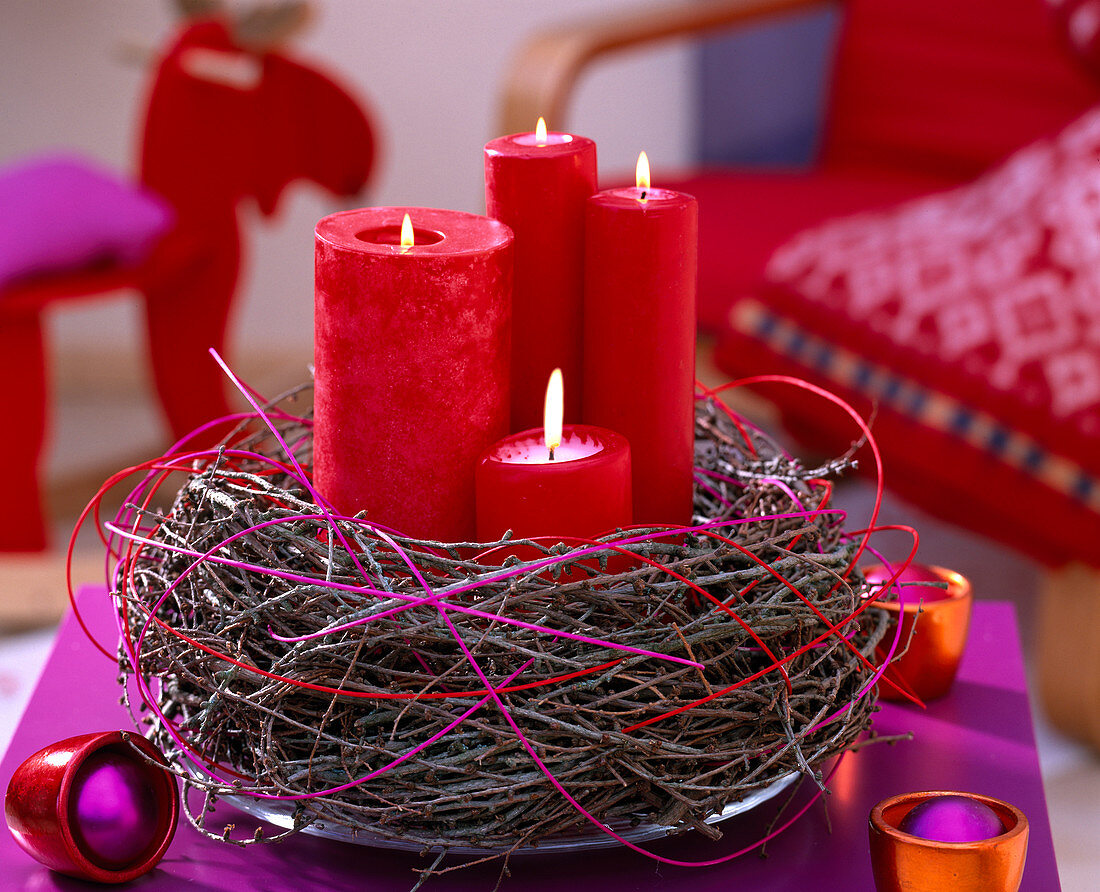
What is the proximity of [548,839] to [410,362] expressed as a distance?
0.19m

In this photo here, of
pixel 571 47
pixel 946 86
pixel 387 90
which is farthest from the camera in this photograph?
pixel 387 90

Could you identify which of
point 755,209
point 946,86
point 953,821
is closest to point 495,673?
point 953,821

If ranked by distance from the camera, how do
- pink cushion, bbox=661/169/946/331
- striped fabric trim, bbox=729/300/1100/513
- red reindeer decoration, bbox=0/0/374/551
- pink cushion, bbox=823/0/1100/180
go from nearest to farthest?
striped fabric trim, bbox=729/300/1100/513 → pink cushion, bbox=661/169/946/331 → red reindeer decoration, bbox=0/0/374/551 → pink cushion, bbox=823/0/1100/180

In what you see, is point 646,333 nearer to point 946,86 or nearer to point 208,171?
point 208,171

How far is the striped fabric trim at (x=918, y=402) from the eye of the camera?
120 centimetres

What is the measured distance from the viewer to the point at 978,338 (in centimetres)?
126

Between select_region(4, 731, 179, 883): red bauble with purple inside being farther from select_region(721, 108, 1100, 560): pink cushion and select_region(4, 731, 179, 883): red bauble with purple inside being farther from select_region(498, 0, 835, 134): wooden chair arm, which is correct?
select_region(498, 0, 835, 134): wooden chair arm

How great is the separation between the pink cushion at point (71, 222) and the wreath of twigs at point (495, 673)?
3.82ft

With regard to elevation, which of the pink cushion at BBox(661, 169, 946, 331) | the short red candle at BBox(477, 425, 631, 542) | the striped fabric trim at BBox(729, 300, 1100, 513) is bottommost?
the striped fabric trim at BBox(729, 300, 1100, 513)

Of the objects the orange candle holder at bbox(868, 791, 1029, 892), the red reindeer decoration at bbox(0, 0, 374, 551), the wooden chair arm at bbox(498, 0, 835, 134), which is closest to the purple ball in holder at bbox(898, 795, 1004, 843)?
the orange candle holder at bbox(868, 791, 1029, 892)

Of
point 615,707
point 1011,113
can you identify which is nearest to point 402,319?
point 615,707

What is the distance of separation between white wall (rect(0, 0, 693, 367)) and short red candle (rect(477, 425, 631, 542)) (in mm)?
1946

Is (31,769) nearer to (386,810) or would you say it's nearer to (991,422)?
(386,810)

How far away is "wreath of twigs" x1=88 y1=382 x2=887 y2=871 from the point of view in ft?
1.59
